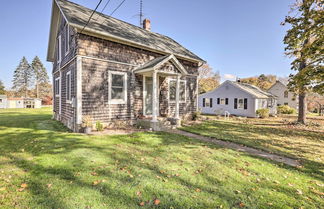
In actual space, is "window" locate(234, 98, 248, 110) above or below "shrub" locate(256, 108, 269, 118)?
above

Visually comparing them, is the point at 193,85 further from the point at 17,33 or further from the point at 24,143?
the point at 17,33

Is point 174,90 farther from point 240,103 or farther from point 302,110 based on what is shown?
point 240,103

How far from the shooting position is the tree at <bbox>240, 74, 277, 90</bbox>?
4148cm

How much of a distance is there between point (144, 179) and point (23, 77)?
2562 inches

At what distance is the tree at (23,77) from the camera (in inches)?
1937

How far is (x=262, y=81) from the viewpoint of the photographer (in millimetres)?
43312

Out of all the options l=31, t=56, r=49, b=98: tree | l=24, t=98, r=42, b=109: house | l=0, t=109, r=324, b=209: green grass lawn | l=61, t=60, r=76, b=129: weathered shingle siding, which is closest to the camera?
l=0, t=109, r=324, b=209: green grass lawn

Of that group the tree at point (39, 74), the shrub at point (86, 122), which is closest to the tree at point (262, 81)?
the shrub at point (86, 122)

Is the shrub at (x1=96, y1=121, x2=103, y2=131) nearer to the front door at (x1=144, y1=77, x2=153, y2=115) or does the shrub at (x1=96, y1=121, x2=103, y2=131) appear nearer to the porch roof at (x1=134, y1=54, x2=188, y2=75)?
the front door at (x1=144, y1=77, x2=153, y2=115)

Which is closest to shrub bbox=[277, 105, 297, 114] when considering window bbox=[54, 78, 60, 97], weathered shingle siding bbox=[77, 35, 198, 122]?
weathered shingle siding bbox=[77, 35, 198, 122]

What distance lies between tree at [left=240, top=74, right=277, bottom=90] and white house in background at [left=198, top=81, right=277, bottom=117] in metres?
22.0

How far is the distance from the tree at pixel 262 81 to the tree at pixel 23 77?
6581cm

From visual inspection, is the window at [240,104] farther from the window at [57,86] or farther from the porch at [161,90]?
the window at [57,86]

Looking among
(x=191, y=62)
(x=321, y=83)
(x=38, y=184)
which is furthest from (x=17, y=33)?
(x=321, y=83)
